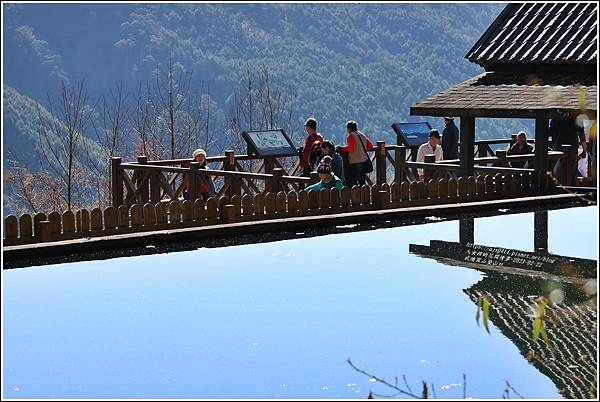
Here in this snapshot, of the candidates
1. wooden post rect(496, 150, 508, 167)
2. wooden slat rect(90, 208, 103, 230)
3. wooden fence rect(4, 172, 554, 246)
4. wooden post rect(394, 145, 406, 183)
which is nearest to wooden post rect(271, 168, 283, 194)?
wooden fence rect(4, 172, 554, 246)

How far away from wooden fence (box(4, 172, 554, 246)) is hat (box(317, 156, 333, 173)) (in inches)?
17.6

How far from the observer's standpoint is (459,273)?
43.8 feet

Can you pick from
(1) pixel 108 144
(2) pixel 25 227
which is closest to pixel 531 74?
(2) pixel 25 227

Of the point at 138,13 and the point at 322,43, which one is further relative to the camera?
the point at 322,43

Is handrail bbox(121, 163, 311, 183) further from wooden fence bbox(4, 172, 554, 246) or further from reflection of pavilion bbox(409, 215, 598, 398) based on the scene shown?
reflection of pavilion bbox(409, 215, 598, 398)

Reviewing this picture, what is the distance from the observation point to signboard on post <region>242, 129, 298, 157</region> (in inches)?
858

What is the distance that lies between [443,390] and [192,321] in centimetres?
302

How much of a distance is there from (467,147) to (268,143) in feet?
11.5

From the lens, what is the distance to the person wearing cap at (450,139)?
882 inches

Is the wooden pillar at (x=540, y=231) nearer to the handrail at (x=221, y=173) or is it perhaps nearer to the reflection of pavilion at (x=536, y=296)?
the reflection of pavilion at (x=536, y=296)

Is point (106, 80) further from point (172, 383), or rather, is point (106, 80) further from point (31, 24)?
point (172, 383)

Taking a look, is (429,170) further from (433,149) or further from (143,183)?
(143,183)

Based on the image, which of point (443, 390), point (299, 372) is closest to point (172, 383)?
point (299, 372)

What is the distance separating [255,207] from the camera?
640 inches
